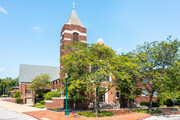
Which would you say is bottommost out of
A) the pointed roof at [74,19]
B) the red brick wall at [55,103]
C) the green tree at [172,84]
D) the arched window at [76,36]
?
the red brick wall at [55,103]

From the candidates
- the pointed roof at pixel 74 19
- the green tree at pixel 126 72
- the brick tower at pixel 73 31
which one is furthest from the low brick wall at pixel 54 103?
the pointed roof at pixel 74 19

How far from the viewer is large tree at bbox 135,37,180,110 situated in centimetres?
2072

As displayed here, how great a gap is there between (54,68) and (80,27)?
79.3 ft

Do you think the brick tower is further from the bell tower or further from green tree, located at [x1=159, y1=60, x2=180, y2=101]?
green tree, located at [x1=159, y1=60, x2=180, y2=101]

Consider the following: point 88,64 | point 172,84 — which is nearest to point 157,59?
point 172,84

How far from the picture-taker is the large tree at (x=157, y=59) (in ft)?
68.0

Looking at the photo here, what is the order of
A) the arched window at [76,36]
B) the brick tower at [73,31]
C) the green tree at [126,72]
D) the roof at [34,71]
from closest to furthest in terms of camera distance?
the green tree at [126,72]
the brick tower at [73,31]
the arched window at [76,36]
the roof at [34,71]

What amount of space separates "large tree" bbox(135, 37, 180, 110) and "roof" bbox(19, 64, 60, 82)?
31.2 metres

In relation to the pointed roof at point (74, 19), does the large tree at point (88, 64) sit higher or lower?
lower

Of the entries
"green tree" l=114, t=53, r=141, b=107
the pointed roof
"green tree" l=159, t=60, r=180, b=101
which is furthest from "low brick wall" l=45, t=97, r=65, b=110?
the pointed roof

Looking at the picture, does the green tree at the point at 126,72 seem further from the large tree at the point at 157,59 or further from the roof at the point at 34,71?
the roof at the point at 34,71

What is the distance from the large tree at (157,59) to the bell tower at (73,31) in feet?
44.5

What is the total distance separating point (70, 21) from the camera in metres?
31.9

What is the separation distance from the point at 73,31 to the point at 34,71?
24.5 m
